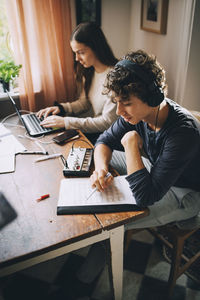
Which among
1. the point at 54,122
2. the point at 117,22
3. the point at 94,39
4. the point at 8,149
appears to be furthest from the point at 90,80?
the point at 8,149

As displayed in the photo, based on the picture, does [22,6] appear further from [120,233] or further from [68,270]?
[68,270]

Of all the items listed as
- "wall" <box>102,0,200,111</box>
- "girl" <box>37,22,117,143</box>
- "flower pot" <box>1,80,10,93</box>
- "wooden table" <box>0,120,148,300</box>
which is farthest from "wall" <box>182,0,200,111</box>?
"flower pot" <box>1,80,10,93</box>

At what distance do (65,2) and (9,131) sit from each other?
1003 millimetres

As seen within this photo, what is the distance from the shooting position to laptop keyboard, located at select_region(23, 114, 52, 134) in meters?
1.52

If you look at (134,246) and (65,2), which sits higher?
(65,2)

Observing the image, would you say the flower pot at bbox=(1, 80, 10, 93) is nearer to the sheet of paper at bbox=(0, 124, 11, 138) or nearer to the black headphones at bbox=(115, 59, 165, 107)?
the sheet of paper at bbox=(0, 124, 11, 138)

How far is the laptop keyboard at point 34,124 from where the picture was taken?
1.52 m

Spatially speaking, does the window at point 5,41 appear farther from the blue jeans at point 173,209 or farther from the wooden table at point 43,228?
the blue jeans at point 173,209

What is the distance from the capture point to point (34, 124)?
1588 millimetres

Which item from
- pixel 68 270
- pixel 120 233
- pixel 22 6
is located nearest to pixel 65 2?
pixel 22 6

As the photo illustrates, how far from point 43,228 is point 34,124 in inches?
33.6

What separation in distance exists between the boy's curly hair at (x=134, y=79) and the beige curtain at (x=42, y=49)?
1066 mm

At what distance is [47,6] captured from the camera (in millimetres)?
1774

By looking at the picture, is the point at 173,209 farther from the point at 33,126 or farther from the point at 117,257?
the point at 33,126
